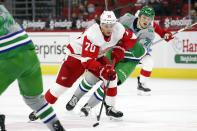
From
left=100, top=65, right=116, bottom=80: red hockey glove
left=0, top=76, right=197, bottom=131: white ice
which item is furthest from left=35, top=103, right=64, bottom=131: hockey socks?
left=100, top=65, right=116, bottom=80: red hockey glove

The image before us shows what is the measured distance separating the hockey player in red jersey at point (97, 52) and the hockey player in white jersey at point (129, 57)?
0.60 feet

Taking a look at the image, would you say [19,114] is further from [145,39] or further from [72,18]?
[72,18]

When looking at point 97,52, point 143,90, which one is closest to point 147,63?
point 143,90

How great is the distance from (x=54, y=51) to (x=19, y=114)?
4057 mm

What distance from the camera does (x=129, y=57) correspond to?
423 cm

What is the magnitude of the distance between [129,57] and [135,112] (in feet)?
1.75

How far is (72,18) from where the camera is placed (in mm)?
8141

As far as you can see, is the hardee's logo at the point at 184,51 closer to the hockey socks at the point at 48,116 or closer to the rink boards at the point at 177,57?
the rink boards at the point at 177,57

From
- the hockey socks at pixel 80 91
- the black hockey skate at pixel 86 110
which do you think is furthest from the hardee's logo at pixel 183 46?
the black hockey skate at pixel 86 110

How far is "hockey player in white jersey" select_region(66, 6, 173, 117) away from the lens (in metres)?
3.93

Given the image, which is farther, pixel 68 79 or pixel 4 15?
pixel 68 79

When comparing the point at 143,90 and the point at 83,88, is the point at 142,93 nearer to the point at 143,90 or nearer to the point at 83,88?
the point at 143,90

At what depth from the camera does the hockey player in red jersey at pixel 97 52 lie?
3426 millimetres

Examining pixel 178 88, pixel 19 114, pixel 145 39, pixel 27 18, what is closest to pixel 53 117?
pixel 19 114
